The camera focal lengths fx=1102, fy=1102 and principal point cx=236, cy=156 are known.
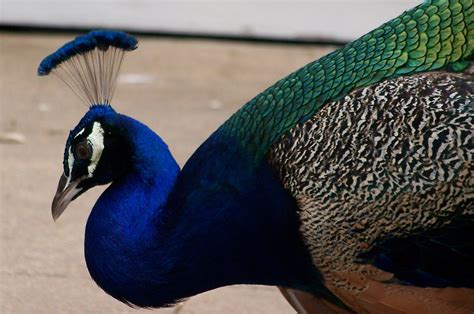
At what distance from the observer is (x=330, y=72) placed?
3057mm

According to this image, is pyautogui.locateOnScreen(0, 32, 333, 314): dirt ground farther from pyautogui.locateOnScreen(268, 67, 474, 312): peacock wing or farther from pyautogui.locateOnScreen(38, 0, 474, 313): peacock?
pyautogui.locateOnScreen(268, 67, 474, 312): peacock wing

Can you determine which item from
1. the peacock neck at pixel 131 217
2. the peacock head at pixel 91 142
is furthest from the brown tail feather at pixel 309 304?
the peacock head at pixel 91 142

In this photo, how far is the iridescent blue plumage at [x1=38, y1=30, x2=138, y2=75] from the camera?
318 cm

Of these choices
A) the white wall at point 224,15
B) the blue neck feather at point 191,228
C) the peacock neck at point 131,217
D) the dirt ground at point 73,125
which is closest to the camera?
the blue neck feather at point 191,228

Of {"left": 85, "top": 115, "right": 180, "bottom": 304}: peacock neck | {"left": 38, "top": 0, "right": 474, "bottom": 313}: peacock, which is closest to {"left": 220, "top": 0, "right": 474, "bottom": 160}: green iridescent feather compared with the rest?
{"left": 38, "top": 0, "right": 474, "bottom": 313}: peacock

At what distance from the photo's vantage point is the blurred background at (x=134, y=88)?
4062mm

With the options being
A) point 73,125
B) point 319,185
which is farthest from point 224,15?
point 319,185

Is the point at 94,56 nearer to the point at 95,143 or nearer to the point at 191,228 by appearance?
the point at 95,143

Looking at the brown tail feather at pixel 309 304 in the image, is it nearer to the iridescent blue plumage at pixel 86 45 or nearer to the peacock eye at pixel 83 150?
the peacock eye at pixel 83 150

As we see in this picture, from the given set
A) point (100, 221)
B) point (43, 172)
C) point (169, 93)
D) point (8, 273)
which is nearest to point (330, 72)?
point (100, 221)

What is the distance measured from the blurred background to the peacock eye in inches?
34.5

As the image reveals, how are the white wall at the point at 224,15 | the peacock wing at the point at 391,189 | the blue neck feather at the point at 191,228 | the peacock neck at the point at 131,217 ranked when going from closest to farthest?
the peacock wing at the point at 391,189 → the blue neck feather at the point at 191,228 → the peacock neck at the point at 131,217 → the white wall at the point at 224,15

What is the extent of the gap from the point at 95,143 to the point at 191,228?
0.39 metres

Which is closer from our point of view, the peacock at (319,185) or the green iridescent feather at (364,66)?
the peacock at (319,185)
